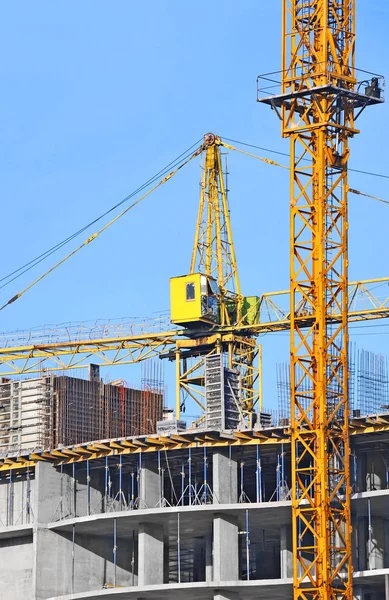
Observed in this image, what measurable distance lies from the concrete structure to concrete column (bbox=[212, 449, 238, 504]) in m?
0.05

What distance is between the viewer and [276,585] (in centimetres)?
7869

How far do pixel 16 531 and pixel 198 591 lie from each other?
11959 millimetres

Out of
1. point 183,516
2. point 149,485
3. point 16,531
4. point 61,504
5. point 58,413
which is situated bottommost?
point 16,531

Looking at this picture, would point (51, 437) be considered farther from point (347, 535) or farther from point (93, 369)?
point (347, 535)

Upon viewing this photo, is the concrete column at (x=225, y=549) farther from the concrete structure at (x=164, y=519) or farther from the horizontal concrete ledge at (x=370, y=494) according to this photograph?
the horizontal concrete ledge at (x=370, y=494)

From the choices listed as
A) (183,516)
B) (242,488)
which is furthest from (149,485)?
(242,488)

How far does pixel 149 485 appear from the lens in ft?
277

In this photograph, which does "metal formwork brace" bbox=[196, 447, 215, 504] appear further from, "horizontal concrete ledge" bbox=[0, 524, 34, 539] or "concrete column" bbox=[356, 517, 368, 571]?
"horizontal concrete ledge" bbox=[0, 524, 34, 539]

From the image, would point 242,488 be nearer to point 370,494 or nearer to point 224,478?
point 224,478

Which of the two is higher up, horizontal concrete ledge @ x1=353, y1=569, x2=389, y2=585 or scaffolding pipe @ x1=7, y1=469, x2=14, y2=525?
scaffolding pipe @ x1=7, y1=469, x2=14, y2=525

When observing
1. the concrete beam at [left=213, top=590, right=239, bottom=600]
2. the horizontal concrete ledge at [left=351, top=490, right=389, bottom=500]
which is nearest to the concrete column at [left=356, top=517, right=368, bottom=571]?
the horizontal concrete ledge at [left=351, top=490, right=389, bottom=500]

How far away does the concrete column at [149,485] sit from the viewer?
3302 inches

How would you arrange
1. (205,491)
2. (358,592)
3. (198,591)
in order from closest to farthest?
1. (358,592)
2. (198,591)
3. (205,491)

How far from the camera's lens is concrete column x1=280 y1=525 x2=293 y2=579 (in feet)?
266
